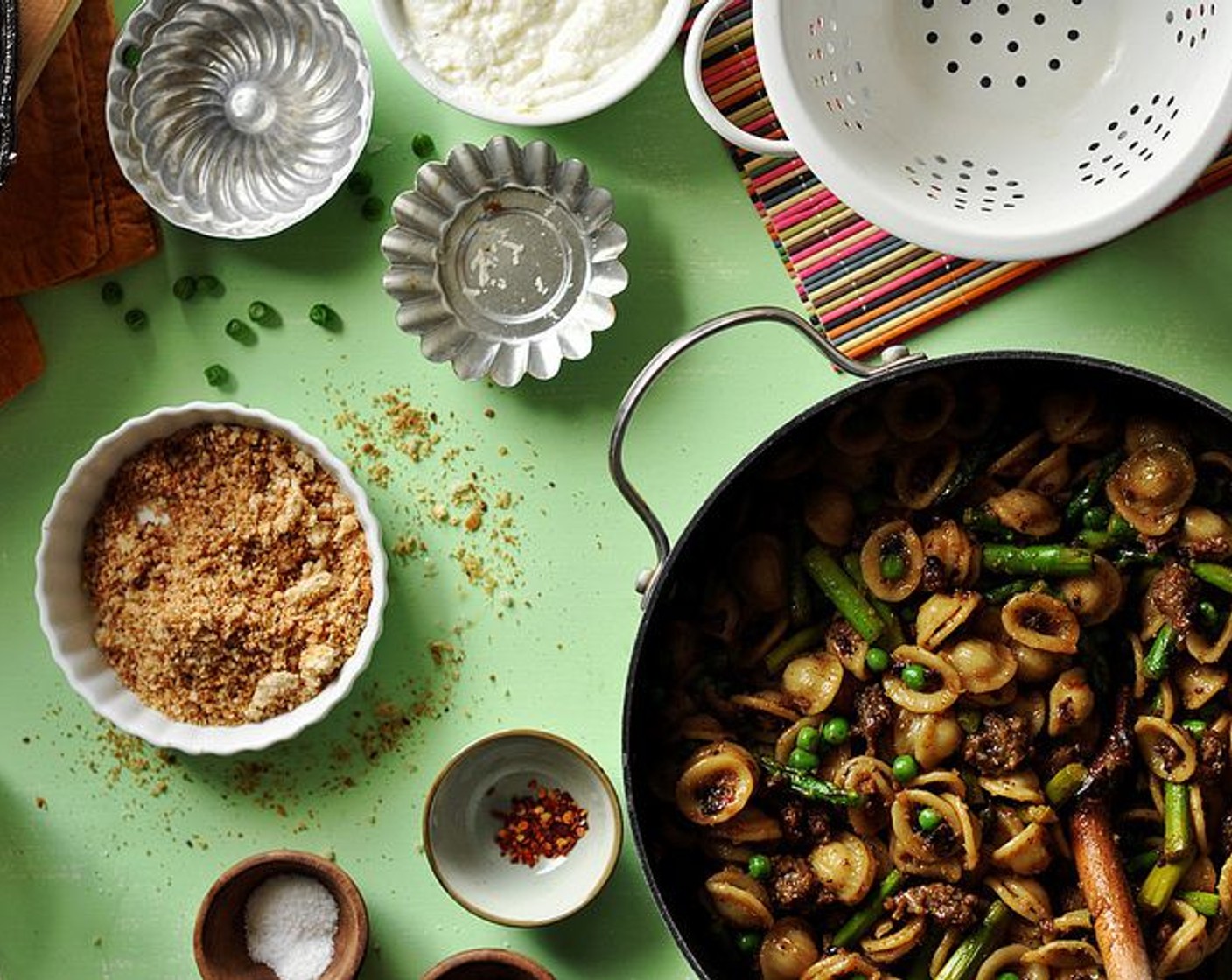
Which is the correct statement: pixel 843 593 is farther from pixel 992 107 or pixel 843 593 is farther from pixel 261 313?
pixel 261 313

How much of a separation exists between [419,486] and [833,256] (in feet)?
2.54

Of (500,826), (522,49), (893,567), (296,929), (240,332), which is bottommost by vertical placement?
(296,929)

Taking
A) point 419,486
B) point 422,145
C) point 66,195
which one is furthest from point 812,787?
point 66,195

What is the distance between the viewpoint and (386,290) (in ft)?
8.61

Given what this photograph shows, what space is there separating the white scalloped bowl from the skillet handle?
475 mm

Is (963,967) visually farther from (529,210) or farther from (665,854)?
(529,210)

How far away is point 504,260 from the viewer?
2.64 m

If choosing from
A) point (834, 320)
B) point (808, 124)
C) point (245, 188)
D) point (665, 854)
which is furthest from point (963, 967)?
point (245, 188)

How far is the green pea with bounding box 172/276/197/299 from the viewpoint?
2703 mm

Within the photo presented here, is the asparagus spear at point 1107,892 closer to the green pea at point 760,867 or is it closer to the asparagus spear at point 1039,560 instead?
the asparagus spear at point 1039,560

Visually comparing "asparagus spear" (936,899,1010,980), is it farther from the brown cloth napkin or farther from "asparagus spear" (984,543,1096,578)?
the brown cloth napkin

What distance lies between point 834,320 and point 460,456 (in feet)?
2.14

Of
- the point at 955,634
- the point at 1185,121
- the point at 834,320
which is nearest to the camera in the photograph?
the point at 1185,121

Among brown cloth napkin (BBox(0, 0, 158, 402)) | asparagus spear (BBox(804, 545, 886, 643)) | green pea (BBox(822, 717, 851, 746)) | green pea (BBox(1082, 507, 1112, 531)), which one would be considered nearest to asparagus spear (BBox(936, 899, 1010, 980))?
green pea (BBox(822, 717, 851, 746))
